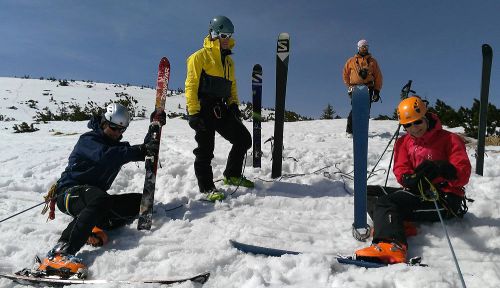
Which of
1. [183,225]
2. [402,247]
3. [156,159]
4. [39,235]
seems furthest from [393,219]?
[39,235]

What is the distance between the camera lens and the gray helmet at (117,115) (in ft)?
13.1

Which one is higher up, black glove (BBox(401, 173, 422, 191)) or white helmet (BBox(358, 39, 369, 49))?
white helmet (BBox(358, 39, 369, 49))

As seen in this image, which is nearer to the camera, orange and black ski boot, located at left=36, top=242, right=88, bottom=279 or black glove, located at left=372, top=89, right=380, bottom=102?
Result: orange and black ski boot, located at left=36, top=242, right=88, bottom=279

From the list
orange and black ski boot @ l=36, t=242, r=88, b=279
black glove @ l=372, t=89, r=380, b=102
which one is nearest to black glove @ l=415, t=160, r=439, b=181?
orange and black ski boot @ l=36, t=242, r=88, b=279

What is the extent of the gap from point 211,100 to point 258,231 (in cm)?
185

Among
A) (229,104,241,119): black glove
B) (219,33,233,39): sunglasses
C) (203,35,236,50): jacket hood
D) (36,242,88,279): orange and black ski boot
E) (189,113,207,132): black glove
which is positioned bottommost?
(36,242,88,279): orange and black ski boot

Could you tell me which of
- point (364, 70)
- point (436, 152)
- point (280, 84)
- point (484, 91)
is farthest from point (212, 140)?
point (364, 70)

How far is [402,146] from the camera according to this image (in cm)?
386

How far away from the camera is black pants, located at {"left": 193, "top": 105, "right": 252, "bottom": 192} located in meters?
A: 4.75

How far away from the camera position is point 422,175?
3.30 meters

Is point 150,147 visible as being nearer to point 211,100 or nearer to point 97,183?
point 97,183

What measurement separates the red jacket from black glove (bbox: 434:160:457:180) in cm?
6

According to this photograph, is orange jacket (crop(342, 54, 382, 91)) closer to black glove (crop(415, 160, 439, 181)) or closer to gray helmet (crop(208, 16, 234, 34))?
gray helmet (crop(208, 16, 234, 34))

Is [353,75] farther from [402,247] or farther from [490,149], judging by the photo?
[402,247]
